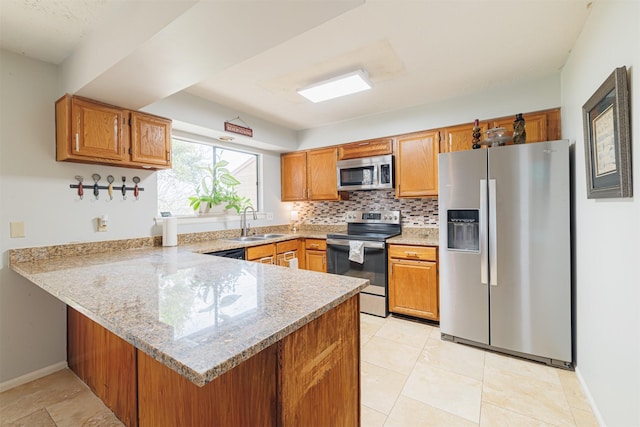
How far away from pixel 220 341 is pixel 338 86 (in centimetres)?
229

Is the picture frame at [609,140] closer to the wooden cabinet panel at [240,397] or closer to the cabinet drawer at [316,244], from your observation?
the wooden cabinet panel at [240,397]

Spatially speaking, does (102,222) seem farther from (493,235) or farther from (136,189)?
(493,235)

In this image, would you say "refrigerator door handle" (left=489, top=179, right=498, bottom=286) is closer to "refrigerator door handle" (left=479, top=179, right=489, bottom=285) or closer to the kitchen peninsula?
"refrigerator door handle" (left=479, top=179, right=489, bottom=285)

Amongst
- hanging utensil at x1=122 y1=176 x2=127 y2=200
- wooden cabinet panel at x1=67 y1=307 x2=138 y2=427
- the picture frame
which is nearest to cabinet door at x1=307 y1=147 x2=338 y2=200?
hanging utensil at x1=122 y1=176 x2=127 y2=200

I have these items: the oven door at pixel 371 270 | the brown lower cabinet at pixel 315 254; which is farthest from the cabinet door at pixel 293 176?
the oven door at pixel 371 270

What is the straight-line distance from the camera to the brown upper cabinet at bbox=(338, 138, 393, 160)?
132 inches

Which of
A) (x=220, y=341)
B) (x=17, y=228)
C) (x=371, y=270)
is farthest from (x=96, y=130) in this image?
(x=371, y=270)

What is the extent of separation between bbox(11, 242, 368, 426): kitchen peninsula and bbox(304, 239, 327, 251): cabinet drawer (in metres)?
1.89

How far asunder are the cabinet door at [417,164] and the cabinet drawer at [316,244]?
1.11 metres

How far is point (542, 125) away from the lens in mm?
2502

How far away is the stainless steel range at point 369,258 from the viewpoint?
306 centimetres

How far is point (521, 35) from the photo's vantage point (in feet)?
6.11

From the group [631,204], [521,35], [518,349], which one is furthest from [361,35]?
[518,349]

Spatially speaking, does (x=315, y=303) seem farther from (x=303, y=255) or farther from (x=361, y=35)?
(x=303, y=255)
